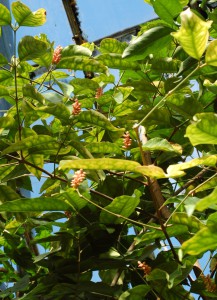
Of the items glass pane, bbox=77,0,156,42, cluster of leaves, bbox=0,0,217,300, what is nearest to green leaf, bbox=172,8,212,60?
cluster of leaves, bbox=0,0,217,300

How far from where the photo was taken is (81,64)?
1.27 m

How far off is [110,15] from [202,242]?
3482mm

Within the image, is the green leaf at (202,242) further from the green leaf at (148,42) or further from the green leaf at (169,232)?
the green leaf at (148,42)

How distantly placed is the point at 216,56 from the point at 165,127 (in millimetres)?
543

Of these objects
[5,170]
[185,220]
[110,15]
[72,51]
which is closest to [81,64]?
[72,51]

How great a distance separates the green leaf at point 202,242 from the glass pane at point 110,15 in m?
2.90

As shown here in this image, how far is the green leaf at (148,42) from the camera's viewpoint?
3.45ft

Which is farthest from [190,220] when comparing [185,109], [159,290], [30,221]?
[30,221]

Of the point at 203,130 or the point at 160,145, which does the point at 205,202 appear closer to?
the point at 203,130

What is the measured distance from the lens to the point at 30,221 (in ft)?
3.90

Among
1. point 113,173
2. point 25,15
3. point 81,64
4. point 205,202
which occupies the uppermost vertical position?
point 25,15

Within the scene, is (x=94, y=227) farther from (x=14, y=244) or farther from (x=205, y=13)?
(x=205, y=13)

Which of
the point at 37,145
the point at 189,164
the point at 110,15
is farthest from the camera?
the point at 110,15

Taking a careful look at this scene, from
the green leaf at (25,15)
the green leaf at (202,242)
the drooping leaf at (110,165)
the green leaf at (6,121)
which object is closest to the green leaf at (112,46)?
the green leaf at (25,15)
